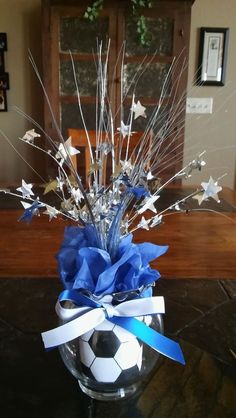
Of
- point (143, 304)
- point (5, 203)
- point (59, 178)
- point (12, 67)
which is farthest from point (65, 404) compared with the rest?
point (12, 67)

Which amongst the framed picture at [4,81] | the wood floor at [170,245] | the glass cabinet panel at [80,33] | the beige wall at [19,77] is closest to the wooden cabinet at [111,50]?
the glass cabinet panel at [80,33]

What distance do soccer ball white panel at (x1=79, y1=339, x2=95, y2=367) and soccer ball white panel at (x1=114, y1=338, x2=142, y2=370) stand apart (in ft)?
0.12

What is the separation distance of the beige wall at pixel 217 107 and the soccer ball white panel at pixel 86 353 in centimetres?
259

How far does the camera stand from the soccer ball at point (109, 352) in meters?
0.52

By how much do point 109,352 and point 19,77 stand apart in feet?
10.5

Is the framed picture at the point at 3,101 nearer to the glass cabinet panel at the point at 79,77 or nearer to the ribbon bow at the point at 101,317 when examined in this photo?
the glass cabinet panel at the point at 79,77

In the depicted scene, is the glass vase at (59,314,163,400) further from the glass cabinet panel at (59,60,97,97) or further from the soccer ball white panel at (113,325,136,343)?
the glass cabinet panel at (59,60,97,97)

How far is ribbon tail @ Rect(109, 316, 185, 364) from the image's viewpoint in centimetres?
51

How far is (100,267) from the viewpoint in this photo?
512 mm

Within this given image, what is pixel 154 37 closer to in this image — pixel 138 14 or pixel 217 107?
pixel 138 14

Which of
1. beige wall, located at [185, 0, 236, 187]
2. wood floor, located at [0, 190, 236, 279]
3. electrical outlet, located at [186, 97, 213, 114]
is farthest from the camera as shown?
electrical outlet, located at [186, 97, 213, 114]

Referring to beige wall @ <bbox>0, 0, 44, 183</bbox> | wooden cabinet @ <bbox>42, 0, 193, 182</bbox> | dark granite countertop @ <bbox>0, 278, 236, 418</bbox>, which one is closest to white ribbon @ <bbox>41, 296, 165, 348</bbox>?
dark granite countertop @ <bbox>0, 278, 236, 418</bbox>

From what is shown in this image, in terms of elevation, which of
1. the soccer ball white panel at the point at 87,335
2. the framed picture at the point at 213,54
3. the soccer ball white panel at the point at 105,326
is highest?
the framed picture at the point at 213,54

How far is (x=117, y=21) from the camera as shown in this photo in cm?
272
